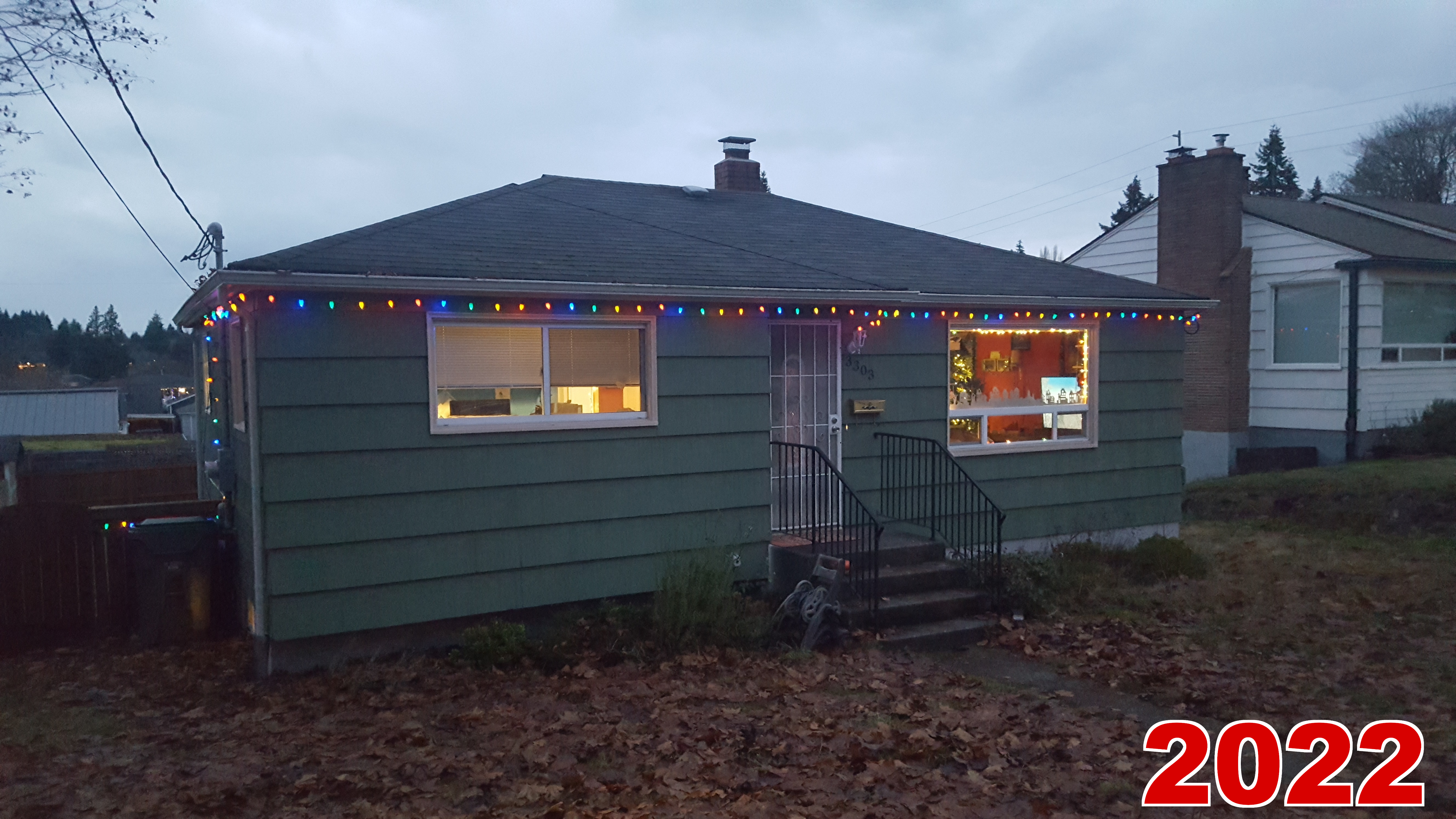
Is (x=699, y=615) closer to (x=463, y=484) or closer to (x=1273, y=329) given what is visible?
(x=463, y=484)

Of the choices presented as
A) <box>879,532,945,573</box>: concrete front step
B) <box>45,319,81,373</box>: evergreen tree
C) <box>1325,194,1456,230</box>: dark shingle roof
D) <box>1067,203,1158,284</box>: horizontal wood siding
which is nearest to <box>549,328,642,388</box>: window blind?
<box>879,532,945,573</box>: concrete front step

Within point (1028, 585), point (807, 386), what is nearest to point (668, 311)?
point (807, 386)

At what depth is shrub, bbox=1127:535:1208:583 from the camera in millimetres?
9875

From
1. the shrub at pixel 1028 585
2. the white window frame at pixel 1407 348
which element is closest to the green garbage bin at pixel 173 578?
the shrub at pixel 1028 585

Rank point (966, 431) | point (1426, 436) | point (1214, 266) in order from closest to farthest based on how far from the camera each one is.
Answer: point (966, 431), point (1426, 436), point (1214, 266)

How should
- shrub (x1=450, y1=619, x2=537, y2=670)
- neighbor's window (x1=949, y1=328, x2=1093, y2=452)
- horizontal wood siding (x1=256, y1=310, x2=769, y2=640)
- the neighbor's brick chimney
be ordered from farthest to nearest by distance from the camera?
the neighbor's brick chimney < neighbor's window (x1=949, y1=328, x2=1093, y2=452) < shrub (x1=450, y1=619, x2=537, y2=670) < horizontal wood siding (x1=256, y1=310, x2=769, y2=640)

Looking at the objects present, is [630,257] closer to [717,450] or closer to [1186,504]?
[717,450]

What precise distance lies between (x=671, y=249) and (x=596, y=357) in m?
1.60

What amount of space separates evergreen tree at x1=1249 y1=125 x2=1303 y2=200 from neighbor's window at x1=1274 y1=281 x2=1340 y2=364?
1347 inches

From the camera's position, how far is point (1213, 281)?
17594 millimetres

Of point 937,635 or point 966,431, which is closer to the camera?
point 937,635

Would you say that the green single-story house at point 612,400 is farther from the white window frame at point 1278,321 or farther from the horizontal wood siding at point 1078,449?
the white window frame at point 1278,321

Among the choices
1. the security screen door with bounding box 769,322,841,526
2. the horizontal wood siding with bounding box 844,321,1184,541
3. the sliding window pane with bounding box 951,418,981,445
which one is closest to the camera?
the security screen door with bounding box 769,322,841,526

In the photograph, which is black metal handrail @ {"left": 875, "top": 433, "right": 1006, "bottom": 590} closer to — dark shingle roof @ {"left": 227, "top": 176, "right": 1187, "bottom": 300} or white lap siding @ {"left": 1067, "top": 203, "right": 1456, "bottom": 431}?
dark shingle roof @ {"left": 227, "top": 176, "right": 1187, "bottom": 300}
